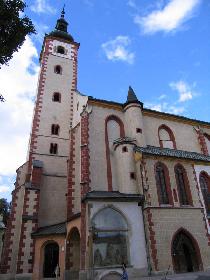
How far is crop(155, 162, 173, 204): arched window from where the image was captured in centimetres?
2145

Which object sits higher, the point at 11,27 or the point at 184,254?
the point at 11,27

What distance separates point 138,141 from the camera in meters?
25.8

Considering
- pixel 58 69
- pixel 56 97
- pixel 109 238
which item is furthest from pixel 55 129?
pixel 109 238

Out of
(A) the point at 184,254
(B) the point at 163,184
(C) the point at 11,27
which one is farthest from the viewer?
(B) the point at 163,184

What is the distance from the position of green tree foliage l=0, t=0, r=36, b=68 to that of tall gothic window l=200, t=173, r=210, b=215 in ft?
62.0

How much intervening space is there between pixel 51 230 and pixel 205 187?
13812mm

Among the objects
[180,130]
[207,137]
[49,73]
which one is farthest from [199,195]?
[49,73]

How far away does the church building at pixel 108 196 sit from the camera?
18.4 metres

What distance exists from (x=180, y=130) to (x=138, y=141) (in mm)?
6838

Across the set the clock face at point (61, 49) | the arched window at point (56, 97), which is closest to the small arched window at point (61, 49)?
the clock face at point (61, 49)

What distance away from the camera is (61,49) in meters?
37.4

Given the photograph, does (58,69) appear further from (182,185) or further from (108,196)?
(182,185)

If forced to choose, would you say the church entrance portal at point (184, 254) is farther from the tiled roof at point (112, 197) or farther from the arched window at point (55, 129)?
the arched window at point (55, 129)

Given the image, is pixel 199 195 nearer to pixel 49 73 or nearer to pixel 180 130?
pixel 180 130
